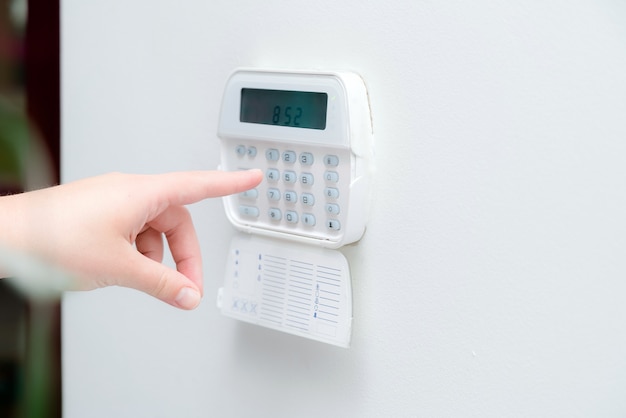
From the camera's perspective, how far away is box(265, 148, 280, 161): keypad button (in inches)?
18.9

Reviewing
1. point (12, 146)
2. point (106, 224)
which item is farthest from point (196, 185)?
point (12, 146)

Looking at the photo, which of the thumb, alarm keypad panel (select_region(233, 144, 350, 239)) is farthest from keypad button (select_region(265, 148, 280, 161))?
the thumb

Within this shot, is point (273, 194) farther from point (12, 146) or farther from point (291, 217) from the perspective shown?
point (12, 146)

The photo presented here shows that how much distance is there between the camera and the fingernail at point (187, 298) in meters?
0.42

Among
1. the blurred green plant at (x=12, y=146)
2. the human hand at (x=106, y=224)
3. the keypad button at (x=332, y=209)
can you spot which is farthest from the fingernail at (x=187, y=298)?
the blurred green plant at (x=12, y=146)

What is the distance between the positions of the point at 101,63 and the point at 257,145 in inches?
8.7

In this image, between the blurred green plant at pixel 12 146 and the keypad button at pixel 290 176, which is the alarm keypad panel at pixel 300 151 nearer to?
the keypad button at pixel 290 176

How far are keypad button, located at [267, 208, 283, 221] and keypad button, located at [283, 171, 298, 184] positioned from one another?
2cm

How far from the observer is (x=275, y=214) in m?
0.49

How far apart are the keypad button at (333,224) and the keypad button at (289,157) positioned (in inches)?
1.9

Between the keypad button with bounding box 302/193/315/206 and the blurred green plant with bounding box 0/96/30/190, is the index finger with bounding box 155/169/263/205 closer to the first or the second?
the keypad button with bounding box 302/193/315/206

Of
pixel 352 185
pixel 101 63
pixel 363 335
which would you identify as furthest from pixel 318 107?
pixel 101 63

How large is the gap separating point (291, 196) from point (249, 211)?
0.14ft

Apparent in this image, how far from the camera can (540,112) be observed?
0.39 meters
